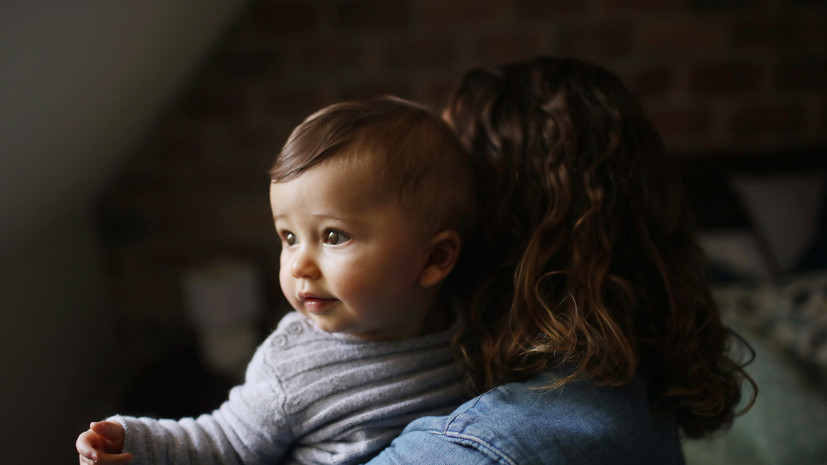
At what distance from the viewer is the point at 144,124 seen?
5.95 feet

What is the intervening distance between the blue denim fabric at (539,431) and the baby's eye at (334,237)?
21cm

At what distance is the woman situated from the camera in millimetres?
658

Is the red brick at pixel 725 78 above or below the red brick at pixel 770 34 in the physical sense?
below

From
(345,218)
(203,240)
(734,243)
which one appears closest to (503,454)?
(345,218)

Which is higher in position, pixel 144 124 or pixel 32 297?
pixel 144 124

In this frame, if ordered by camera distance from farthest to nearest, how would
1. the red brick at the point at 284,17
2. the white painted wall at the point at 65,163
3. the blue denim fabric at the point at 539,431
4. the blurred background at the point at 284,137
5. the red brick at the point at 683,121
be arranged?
1. the red brick at the point at 683,121
2. the red brick at the point at 284,17
3. the blurred background at the point at 284,137
4. the white painted wall at the point at 65,163
5. the blue denim fabric at the point at 539,431

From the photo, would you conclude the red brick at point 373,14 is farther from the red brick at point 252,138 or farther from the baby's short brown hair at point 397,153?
the baby's short brown hair at point 397,153

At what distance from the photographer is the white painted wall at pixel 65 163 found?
2.81ft

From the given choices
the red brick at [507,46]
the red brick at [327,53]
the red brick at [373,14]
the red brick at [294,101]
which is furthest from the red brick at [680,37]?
the red brick at [294,101]

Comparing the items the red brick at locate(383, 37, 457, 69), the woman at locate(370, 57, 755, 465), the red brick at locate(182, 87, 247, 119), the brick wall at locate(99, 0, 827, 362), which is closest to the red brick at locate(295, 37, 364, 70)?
the brick wall at locate(99, 0, 827, 362)

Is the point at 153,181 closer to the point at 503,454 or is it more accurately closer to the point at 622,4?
the point at 622,4

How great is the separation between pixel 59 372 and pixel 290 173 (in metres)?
1.30

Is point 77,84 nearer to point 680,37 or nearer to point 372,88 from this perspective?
point 372,88

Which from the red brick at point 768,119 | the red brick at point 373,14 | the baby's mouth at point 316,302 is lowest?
the red brick at point 768,119
